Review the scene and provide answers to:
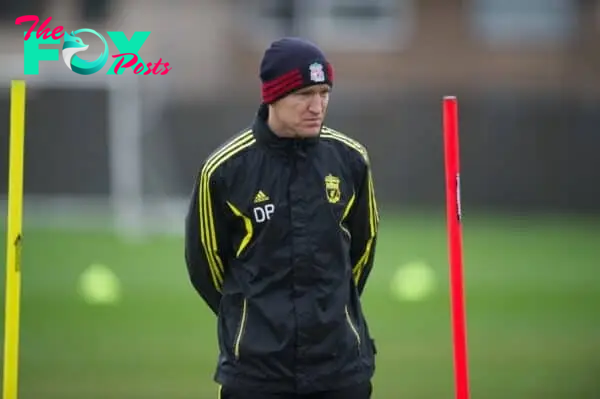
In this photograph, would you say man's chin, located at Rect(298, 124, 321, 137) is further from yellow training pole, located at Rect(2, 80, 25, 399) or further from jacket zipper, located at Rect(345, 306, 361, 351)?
yellow training pole, located at Rect(2, 80, 25, 399)

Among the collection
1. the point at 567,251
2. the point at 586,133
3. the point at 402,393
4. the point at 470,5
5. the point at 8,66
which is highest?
the point at 470,5

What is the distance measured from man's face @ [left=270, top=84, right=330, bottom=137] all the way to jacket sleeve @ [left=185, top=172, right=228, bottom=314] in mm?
349

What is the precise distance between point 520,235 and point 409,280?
4.51 meters

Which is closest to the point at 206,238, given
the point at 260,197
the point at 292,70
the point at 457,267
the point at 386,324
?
the point at 260,197

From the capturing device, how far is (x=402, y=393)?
822 centimetres

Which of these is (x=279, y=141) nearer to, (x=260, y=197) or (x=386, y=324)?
(x=260, y=197)

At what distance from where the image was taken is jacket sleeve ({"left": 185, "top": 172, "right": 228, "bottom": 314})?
4520 millimetres

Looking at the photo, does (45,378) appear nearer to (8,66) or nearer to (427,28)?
(8,66)

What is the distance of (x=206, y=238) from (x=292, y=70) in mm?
684

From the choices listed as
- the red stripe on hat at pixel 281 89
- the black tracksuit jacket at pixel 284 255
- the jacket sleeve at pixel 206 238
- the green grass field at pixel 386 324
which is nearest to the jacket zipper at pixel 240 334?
the black tracksuit jacket at pixel 284 255

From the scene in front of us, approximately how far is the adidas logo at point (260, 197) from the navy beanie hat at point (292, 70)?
0.33 metres

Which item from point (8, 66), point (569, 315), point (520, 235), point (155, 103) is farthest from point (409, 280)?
point (8, 66)

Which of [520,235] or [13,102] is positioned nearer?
[13,102]

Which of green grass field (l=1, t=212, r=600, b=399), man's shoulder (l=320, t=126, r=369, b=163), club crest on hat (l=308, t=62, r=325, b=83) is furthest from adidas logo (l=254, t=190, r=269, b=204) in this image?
green grass field (l=1, t=212, r=600, b=399)
